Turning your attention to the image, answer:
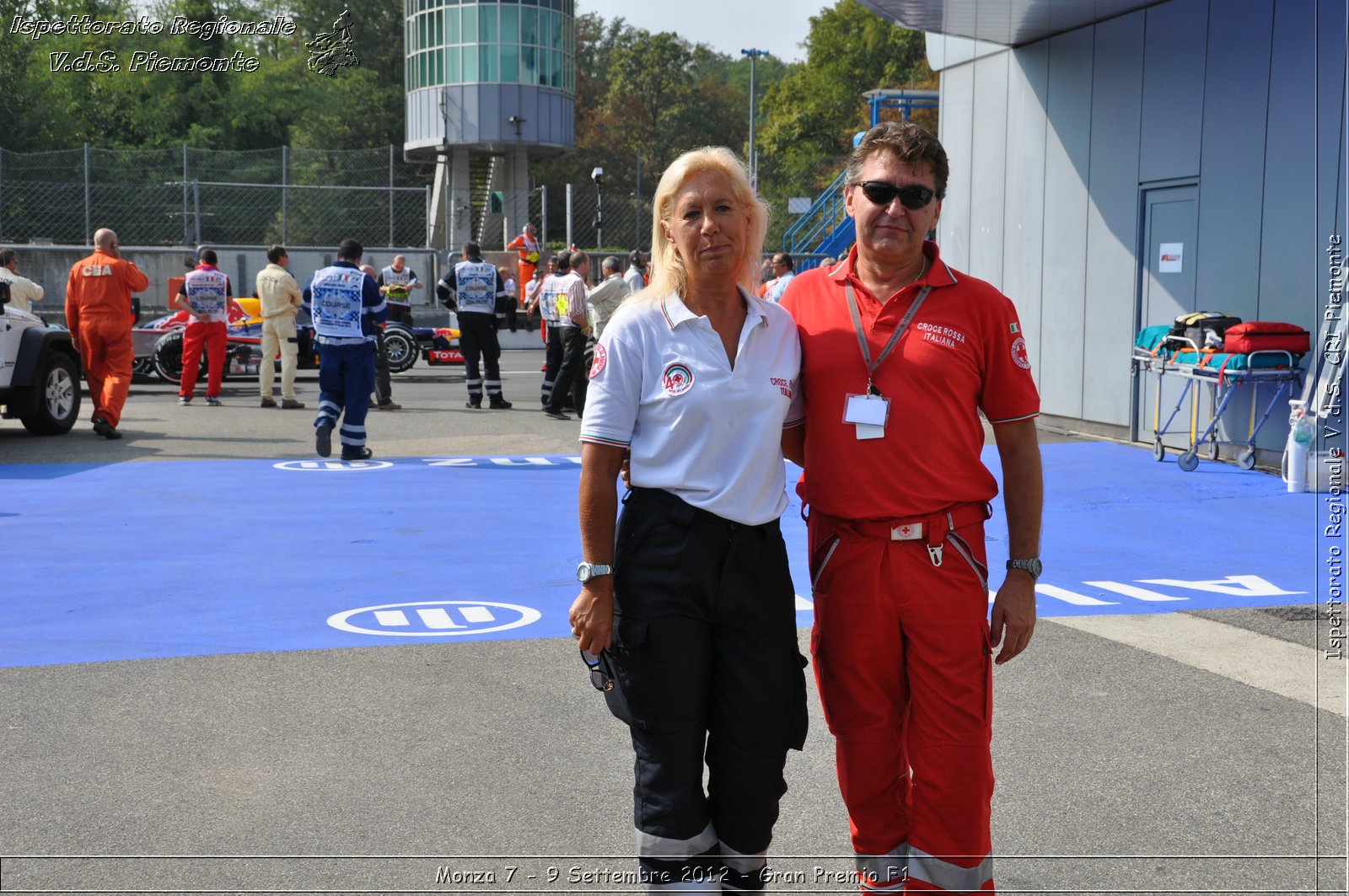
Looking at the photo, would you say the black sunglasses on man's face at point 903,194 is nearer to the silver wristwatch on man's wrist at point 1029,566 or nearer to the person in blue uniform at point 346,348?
the silver wristwatch on man's wrist at point 1029,566

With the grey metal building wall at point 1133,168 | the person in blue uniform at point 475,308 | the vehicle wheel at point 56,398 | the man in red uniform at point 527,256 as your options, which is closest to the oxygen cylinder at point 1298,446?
the grey metal building wall at point 1133,168

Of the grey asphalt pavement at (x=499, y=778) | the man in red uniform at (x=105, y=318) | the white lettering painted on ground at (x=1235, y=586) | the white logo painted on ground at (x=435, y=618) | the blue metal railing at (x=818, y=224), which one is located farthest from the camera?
the blue metal railing at (x=818, y=224)

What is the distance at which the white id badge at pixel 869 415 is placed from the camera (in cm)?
313

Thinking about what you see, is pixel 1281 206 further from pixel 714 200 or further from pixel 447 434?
pixel 714 200

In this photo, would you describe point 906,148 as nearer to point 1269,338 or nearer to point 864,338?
point 864,338

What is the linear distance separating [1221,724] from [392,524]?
19.2 feet

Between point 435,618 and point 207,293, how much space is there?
11.4 meters

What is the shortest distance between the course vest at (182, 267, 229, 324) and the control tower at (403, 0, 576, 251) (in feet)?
83.3

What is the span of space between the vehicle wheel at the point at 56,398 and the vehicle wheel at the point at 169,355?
5.40 m

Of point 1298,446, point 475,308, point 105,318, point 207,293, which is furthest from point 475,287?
point 1298,446

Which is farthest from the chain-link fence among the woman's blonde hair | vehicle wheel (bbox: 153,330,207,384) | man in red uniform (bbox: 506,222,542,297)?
the woman's blonde hair

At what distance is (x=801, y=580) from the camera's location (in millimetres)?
7590

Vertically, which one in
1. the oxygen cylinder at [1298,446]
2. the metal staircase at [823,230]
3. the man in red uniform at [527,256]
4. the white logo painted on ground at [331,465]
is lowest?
the white logo painted on ground at [331,465]

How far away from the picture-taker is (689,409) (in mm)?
3033
